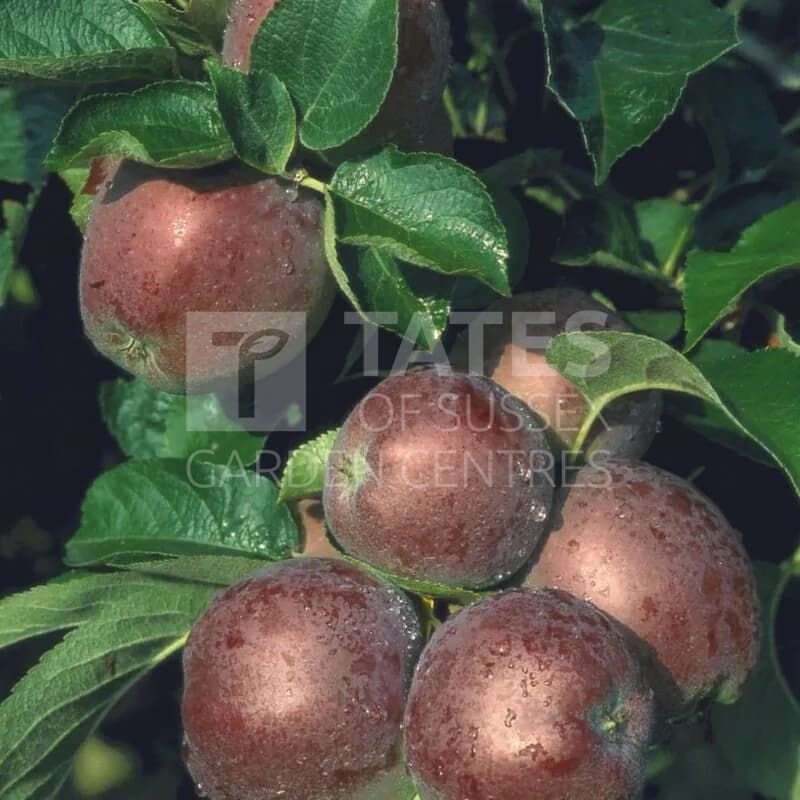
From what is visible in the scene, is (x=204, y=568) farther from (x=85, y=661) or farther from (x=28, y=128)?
(x=28, y=128)

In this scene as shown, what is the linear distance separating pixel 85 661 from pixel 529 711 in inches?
16.4

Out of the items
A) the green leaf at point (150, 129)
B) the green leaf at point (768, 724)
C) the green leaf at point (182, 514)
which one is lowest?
the green leaf at point (768, 724)

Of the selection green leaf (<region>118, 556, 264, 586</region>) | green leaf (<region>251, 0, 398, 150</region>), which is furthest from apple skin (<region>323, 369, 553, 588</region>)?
green leaf (<region>251, 0, 398, 150</region>)

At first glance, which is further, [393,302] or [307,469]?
[307,469]

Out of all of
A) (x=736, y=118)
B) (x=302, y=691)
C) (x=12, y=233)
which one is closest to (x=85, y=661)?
(x=302, y=691)

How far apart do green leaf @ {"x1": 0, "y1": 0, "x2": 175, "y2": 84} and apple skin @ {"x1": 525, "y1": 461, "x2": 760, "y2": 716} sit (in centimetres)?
49

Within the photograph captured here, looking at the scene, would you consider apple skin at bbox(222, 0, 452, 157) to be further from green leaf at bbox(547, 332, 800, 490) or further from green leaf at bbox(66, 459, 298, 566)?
green leaf at bbox(66, 459, 298, 566)

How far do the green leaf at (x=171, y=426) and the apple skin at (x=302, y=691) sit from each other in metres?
0.23

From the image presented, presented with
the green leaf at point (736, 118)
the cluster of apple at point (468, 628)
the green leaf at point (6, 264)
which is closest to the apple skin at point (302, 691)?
the cluster of apple at point (468, 628)

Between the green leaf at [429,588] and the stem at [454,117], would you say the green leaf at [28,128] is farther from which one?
the green leaf at [429,588]

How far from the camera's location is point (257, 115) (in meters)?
0.95

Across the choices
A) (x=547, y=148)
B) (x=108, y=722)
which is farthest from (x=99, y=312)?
(x=108, y=722)

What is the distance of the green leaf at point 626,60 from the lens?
1045mm

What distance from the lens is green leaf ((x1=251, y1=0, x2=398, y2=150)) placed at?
3.10ft
